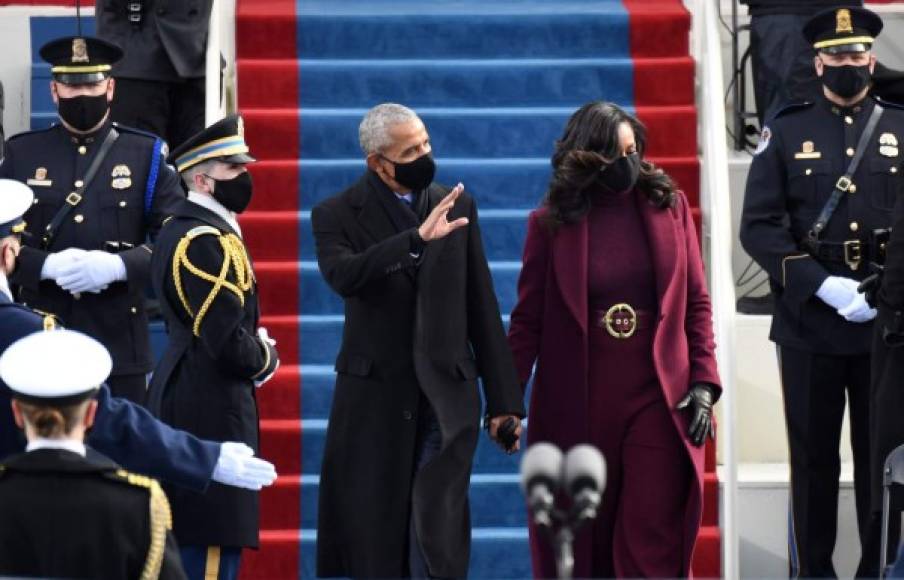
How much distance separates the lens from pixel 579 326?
307 inches

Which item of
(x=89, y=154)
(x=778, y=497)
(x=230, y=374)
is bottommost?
(x=778, y=497)

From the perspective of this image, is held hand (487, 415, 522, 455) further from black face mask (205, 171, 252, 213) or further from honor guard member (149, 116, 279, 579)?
black face mask (205, 171, 252, 213)

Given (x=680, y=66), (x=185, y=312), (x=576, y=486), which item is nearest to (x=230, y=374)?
(x=185, y=312)

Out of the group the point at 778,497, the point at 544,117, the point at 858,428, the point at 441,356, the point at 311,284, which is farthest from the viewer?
the point at 544,117

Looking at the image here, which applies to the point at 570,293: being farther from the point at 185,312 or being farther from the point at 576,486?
the point at 576,486

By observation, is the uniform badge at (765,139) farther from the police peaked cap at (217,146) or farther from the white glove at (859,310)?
the police peaked cap at (217,146)

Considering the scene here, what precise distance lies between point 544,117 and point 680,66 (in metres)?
0.70

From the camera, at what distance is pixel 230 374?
7.73 m

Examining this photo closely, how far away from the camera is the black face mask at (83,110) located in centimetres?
903

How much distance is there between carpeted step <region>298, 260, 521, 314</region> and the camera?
1032 centimetres

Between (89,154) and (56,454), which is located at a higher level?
(89,154)

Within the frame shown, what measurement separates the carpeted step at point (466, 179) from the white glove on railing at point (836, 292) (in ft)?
6.90

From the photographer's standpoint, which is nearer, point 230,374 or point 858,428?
point 230,374

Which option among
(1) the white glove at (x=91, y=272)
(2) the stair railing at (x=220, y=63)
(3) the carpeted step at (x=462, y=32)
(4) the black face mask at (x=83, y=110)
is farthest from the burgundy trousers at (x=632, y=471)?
(3) the carpeted step at (x=462, y=32)
